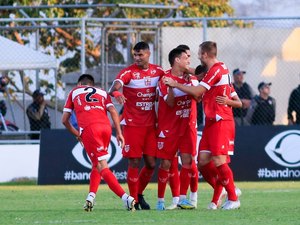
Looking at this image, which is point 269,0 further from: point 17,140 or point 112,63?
point 17,140

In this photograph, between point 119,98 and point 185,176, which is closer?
point 119,98

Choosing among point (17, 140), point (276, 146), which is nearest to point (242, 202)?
point (276, 146)

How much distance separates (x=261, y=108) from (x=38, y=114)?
4.84m

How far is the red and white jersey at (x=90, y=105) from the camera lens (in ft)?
53.7

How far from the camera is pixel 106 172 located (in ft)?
52.8

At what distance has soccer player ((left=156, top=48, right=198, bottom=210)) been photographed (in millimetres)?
16844

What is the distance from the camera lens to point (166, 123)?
16.9 metres

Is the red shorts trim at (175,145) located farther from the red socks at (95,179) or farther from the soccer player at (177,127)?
the red socks at (95,179)

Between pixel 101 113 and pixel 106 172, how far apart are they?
87 cm

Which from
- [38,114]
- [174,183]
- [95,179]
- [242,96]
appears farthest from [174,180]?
[38,114]

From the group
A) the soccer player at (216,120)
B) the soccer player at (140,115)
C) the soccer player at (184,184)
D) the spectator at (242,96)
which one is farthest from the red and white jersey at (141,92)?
the spectator at (242,96)

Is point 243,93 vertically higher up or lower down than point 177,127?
lower down

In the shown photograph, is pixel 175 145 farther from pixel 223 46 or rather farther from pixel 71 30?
pixel 71 30

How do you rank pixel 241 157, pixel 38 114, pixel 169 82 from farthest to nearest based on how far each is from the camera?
pixel 38 114 → pixel 241 157 → pixel 169 82
